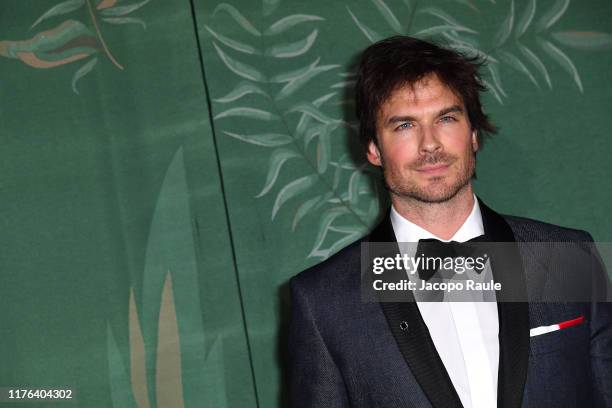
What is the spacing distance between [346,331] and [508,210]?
0.91 meters

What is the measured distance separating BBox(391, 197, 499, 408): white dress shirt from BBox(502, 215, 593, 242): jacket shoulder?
0.67 ft

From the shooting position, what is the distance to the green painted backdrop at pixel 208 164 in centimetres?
241

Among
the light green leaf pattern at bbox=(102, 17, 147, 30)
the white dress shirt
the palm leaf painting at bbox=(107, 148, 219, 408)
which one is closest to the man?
the white dress shirt

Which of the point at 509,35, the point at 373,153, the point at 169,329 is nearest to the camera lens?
the point at 373,153

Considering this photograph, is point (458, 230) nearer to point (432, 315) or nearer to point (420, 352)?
point (432, 315)

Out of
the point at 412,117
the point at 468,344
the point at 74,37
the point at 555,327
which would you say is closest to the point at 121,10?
the point at 74,37

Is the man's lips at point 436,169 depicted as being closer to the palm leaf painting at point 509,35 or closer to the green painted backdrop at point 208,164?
the green painted backdrop at point 208,164

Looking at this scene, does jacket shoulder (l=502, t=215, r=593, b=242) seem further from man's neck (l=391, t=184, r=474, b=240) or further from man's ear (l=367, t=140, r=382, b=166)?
man's ear (l=367, t=140, r=382, b=166)

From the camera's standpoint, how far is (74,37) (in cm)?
245

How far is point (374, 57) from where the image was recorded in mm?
2049

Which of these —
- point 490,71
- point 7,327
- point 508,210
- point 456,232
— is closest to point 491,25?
point 490,71

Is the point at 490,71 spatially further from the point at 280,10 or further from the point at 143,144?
the point at 143,144

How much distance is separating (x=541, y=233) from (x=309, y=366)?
0.63 meters

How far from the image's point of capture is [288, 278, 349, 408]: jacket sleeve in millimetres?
1830
